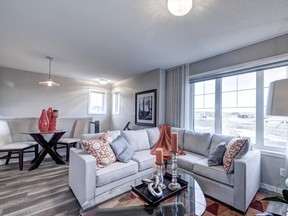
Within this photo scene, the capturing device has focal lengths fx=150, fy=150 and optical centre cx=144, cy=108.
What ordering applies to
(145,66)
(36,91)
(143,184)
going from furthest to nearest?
(36,91), (145,66), (143,184)

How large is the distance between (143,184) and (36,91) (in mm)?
4440

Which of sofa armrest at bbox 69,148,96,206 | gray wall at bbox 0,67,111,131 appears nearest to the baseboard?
sofa armrest at bbox 69,148,96,206

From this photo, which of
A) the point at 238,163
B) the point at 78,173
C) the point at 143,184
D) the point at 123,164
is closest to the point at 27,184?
the point at 78,173

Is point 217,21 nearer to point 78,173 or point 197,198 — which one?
point 197,198

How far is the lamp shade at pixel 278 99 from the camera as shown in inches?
40.1

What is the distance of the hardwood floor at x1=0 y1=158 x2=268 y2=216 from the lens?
1.80m

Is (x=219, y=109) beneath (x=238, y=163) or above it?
above

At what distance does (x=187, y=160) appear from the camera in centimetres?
244

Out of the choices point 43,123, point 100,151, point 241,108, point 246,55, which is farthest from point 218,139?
point 43,123

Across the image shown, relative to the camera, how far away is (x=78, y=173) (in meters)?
1.98

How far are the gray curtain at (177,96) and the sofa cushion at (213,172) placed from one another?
129 cm

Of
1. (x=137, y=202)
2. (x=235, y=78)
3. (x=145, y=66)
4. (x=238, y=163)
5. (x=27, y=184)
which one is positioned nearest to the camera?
(x=137, y=202)

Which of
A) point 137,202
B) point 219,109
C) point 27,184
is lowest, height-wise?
point 27,184

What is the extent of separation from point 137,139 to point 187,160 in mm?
1011
